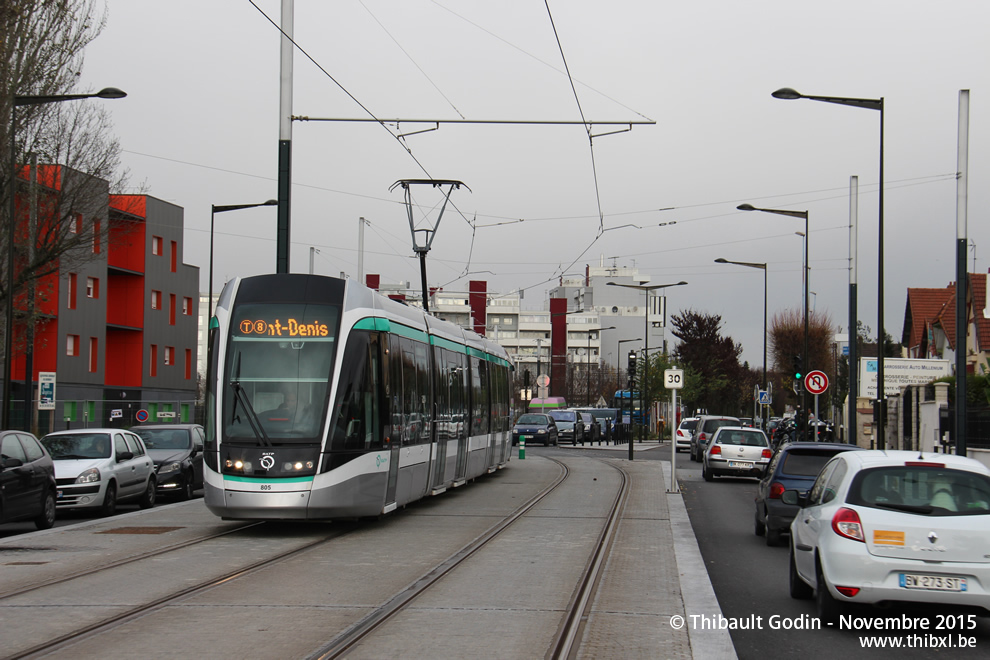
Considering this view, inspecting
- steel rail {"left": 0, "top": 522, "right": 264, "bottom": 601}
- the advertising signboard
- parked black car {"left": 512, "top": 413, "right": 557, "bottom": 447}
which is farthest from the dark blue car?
parked black car {"left": 512, "top": 413, "right": 557, "bottom": 447}

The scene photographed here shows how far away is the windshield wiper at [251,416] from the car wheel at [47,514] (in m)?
4.23

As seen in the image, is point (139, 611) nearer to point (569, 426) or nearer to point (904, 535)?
point (904, 535)

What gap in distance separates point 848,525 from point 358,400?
805cm

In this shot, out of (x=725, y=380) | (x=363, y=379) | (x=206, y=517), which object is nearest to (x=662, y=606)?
(x=363, y=379)

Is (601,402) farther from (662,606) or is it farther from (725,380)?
(662,606)

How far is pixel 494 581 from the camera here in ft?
37.4

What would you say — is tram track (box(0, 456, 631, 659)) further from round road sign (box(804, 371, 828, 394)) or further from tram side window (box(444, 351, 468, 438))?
round road sign (box(804, 371, 828, 394))

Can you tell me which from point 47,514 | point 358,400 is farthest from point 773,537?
point 47,514

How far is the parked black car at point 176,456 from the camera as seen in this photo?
2297 centimetres

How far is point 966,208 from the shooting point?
21391 millimetres

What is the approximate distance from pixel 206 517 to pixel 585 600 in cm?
974

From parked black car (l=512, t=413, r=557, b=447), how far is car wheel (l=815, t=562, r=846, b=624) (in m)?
44.5

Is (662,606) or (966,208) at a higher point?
(966,208)

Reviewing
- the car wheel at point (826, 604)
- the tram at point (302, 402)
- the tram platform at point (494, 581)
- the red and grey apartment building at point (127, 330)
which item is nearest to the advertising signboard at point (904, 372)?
the tram platform at point (494, 581)
